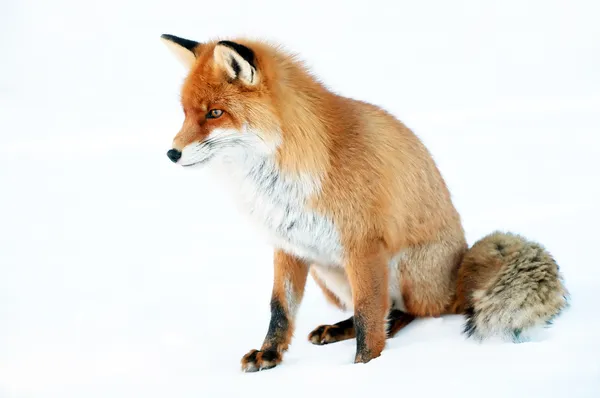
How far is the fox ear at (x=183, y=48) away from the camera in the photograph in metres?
3.29

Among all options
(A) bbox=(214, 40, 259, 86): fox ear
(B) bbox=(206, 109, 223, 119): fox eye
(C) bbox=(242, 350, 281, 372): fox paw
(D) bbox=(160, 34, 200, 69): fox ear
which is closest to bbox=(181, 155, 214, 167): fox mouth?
(B) bbox=(206, 109, 223, 119): fox eye

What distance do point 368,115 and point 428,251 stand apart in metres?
0.78

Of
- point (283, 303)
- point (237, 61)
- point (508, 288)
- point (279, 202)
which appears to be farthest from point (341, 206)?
point (508, 288)

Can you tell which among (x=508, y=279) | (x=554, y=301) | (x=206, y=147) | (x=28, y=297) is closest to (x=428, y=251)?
(x=508, y=279)

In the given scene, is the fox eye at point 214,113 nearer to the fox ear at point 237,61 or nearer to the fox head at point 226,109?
the fox head at point 226,109

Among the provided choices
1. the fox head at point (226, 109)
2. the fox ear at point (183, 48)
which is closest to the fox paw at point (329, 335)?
the fox head at point (226, 109)

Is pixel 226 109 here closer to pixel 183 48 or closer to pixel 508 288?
pixel 183 48

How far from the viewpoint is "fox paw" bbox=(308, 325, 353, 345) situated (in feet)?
12.0

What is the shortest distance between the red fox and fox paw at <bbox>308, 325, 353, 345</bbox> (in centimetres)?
2

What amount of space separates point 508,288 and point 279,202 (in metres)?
1.21

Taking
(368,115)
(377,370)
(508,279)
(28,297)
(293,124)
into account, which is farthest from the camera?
(28,297)

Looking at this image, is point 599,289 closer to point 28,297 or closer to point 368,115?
point 368,115

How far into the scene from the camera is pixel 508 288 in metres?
3.27

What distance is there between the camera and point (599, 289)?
3.60 meters
